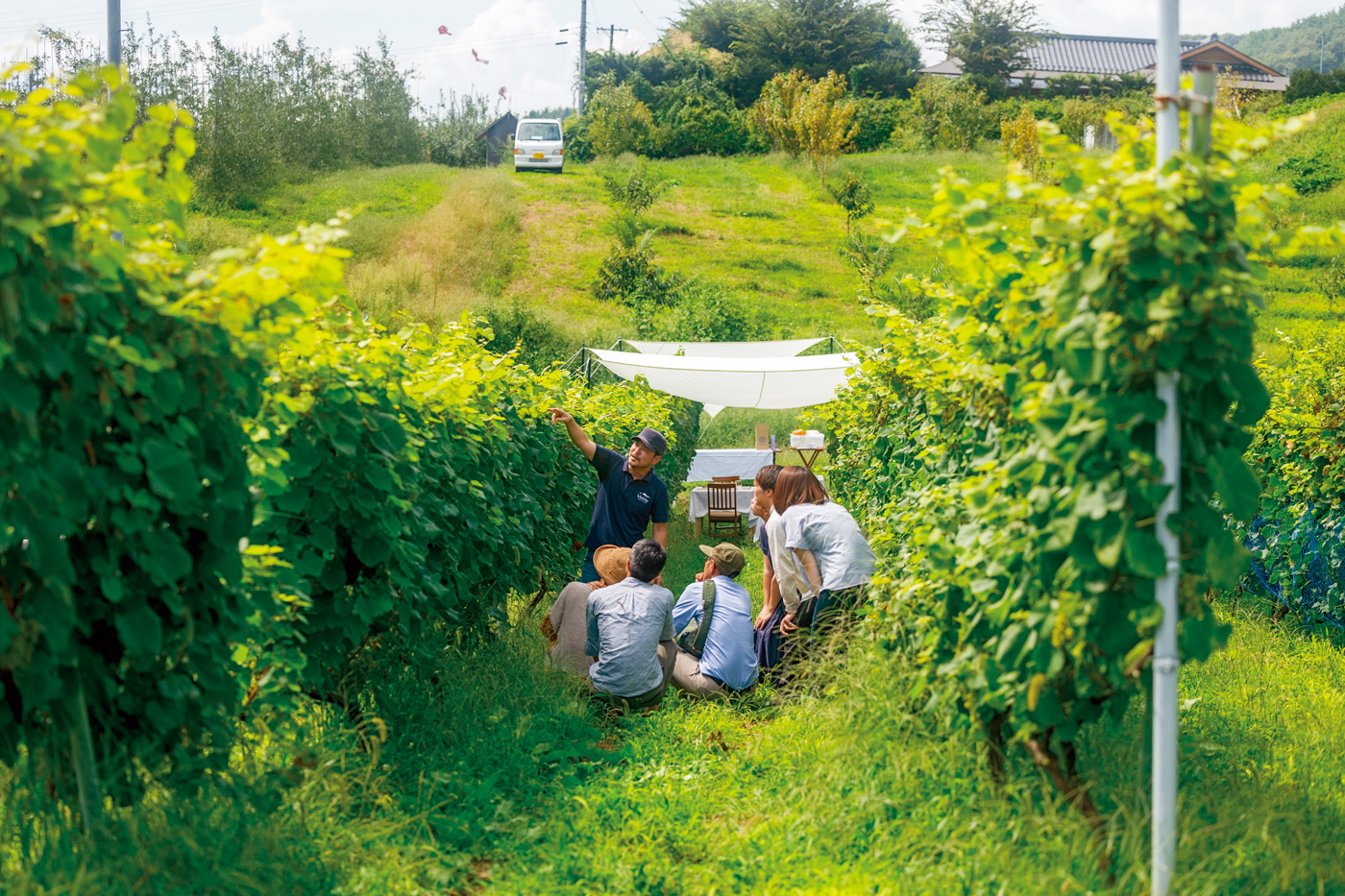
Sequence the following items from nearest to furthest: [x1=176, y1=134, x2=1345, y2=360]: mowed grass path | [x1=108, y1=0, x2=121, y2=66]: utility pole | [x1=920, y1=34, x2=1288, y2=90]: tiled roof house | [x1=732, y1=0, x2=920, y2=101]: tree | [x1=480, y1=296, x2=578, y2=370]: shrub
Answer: [x1=108, y1=0, x2=121, y2=66]: utility pole
[x1=480, y1=296, x2=578, y2=370]: shrub
[x1=176, y1=134, x2=1345, y2=360]: mowed grass path
[x1=732, y1=0, x2=920, y2=101]: tree
[x1=920, y1=34, x2=1288, y2=90]: tiled roof house

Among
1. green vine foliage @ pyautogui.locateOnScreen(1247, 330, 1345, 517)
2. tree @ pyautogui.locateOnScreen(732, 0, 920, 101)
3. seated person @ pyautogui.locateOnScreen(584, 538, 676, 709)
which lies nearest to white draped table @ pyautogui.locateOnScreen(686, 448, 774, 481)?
green vine foliage @ pyautogui.locateOnScreen(1247, 330, 1345, 517)

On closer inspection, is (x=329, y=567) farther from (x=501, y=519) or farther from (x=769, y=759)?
(x=769, y=759)

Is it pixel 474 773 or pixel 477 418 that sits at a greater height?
pixel 477 418

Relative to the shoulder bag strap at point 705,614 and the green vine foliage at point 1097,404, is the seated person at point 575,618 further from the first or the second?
the green vine foliage at point 1097,404

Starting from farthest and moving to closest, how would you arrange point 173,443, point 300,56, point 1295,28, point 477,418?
point 1295,28
point 300,56
point 477,418
point 173,443

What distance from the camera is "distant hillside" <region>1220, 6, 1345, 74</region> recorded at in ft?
330

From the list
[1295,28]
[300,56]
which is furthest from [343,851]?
[1295,28]

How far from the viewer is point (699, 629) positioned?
5461 mm

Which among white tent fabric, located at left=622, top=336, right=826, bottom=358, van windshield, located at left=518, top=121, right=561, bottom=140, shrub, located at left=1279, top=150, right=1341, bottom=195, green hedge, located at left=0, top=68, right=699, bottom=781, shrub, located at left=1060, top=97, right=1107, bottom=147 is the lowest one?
white tent fabric, located at left=622, top=336, right=826, bottom=358

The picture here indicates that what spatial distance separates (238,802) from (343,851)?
1.23 ft

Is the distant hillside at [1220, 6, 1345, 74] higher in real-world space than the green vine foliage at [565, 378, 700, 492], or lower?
higher

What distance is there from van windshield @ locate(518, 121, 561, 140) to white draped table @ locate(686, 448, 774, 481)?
26919 millimetres

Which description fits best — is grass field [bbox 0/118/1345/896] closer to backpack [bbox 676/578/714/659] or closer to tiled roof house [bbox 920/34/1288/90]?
backpack [bbox 676/578/714/659]

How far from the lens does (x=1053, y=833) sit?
2828 mm
